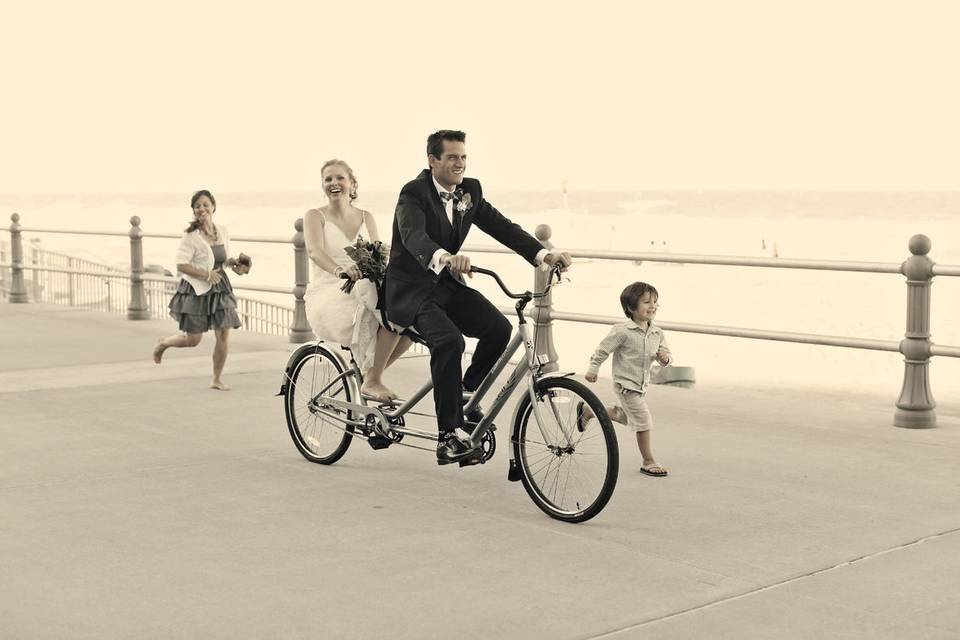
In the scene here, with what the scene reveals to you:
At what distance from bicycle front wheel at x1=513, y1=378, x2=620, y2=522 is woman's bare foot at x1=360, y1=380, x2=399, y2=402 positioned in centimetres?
106

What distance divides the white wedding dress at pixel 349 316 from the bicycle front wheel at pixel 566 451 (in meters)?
1.35

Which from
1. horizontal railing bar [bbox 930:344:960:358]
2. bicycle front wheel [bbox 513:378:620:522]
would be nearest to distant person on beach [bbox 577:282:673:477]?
bicycle front wheel [bbox 513:378:620:522]

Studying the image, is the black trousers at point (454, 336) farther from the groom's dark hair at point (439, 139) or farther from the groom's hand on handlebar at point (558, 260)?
the groom's dark hair at point (439, 139)

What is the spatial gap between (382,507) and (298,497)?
1.64ft

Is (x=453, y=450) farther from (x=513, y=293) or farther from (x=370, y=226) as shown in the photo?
(x=370, y=226)

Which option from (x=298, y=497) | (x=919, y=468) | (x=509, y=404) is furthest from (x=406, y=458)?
(x=919, y=468)

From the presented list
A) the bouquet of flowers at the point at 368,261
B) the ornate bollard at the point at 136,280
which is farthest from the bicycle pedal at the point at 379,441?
the ornate bollard at the point at 136,280

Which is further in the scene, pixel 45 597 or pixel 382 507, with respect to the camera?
pixel 382 507

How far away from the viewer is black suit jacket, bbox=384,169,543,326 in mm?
7066

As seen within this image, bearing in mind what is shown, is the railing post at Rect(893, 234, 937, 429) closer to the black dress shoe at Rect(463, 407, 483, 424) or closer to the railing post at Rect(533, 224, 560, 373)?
the railing post at Rect(533, 224, 560, 373)

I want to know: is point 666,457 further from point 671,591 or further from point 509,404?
point 671,591

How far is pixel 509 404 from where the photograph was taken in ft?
33.6

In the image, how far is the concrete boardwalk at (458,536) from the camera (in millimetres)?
5102

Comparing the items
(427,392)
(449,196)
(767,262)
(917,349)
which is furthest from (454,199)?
(767,262)
